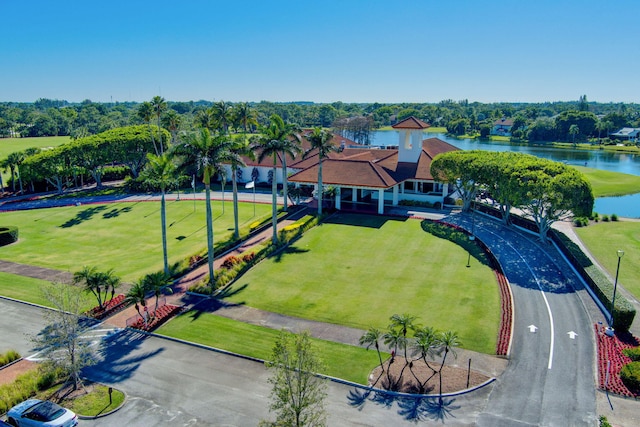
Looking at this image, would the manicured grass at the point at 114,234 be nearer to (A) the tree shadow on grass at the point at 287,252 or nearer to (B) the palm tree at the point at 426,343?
(A) the tree shadow on grass at the point at 287,252

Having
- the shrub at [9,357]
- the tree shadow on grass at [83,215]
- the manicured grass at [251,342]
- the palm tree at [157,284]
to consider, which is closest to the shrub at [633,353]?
the manicured grass at [251,342]

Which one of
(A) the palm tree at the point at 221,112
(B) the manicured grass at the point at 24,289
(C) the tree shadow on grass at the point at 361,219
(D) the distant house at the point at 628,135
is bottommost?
(B) the manicured grass at the point at 24,289

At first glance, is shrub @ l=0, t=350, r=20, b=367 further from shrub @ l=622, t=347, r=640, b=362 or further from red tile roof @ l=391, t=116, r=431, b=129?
red tile roof @ l=391, t=116, r=431, b=129

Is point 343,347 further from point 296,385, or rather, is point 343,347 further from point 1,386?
point 1,386

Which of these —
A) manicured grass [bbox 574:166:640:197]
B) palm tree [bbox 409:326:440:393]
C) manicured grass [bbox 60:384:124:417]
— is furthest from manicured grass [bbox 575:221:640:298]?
manicured grass [bbox 60:384:124:417]

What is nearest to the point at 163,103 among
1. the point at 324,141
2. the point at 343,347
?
the point at 324,141

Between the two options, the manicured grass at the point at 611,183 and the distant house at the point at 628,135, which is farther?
the distant house at the point at 628,135

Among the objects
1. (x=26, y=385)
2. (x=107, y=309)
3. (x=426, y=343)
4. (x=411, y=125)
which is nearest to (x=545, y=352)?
(x=426, y=343)

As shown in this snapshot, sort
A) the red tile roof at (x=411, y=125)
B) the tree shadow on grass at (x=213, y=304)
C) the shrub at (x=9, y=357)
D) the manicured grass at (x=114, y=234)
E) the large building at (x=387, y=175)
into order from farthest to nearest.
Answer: the red tile roof at (x=411, y=125) < the large building at (x=387, y=175) < the manicured grass at (x=114, y=234) < the tree shadow on grass at (x=213, y=304) < the shrub at (x=9, y=357)
